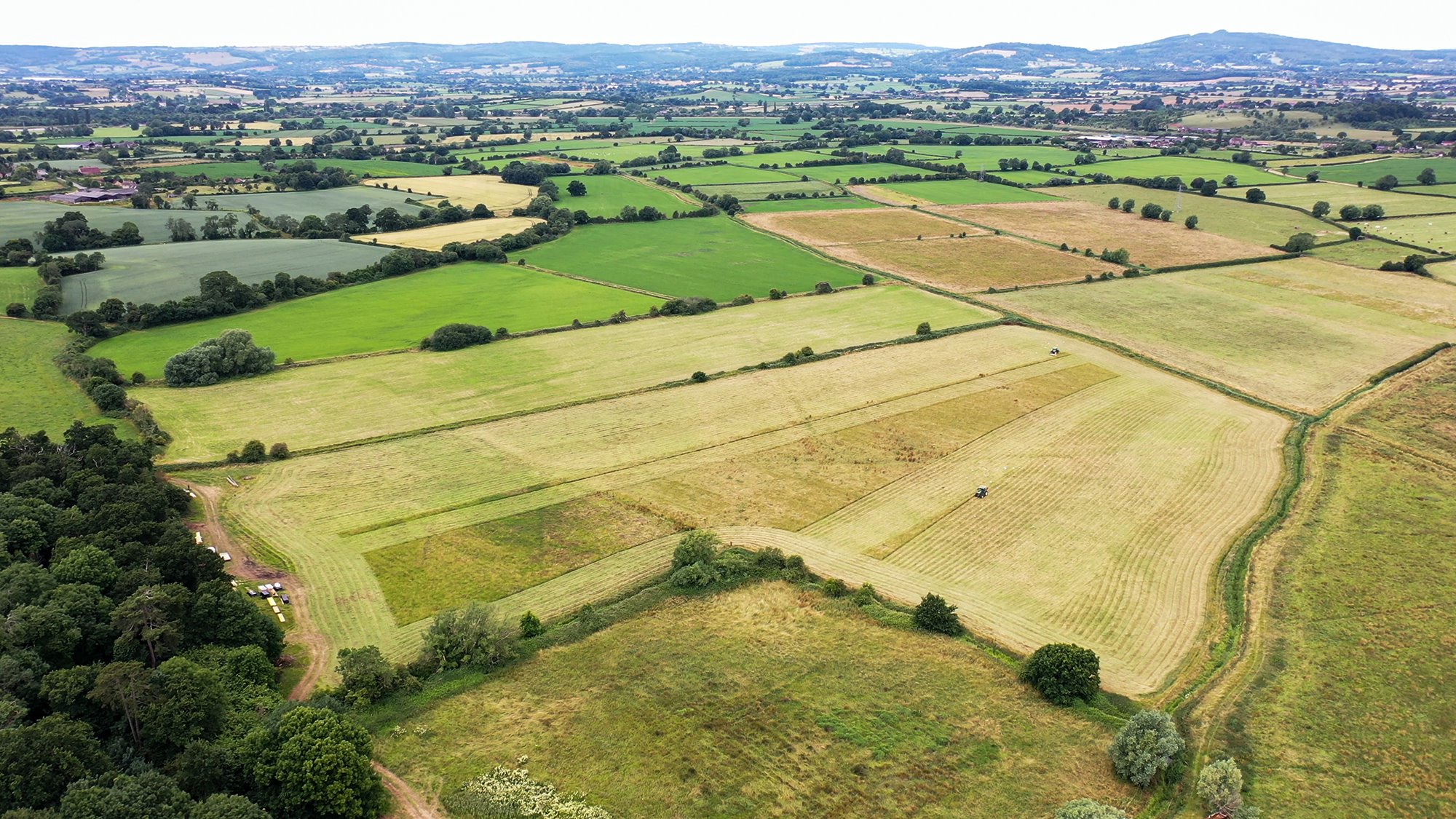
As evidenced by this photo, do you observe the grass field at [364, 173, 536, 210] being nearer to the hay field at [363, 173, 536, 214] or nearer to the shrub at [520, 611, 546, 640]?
the hay field at [363, 173, 536, 214]

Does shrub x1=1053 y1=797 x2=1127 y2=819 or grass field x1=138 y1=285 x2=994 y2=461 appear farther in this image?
grass field x1=138 y1=285 x2=994 y2=461

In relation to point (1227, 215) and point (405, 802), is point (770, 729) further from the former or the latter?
point (1227, 215)

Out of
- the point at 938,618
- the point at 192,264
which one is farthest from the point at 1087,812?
the point at 192,264

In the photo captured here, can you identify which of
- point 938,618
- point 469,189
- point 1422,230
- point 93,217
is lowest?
point 938,618

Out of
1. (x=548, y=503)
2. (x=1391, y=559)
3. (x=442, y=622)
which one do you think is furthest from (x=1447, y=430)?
(x=442, y=622)

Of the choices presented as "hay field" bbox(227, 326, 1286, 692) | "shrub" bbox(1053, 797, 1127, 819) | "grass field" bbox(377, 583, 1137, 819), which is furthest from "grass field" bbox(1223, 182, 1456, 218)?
"shrub" bbox(1053, 797, 1127, 819)

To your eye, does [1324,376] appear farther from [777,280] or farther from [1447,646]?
[777,280]
